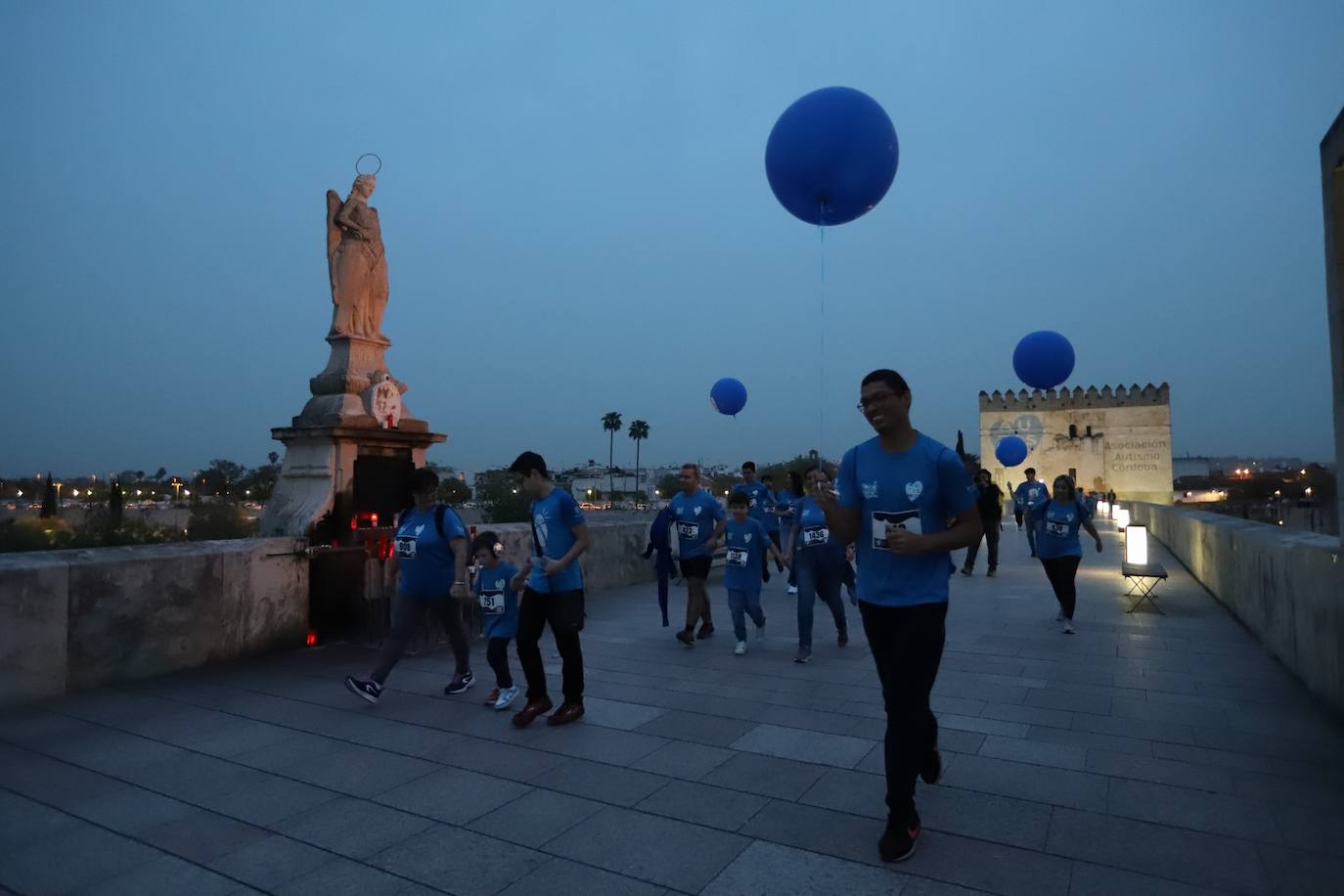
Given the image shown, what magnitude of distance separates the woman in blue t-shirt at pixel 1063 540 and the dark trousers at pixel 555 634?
17.8 ft

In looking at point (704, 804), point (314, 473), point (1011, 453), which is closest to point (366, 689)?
point (704, 804)

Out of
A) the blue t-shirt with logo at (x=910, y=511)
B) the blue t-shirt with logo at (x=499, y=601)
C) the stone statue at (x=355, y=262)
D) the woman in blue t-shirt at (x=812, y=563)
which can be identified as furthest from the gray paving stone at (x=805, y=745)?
the stone statue at (x=355, y=262)

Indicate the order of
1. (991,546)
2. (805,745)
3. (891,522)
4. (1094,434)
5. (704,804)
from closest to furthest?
(891,522)
(704,804)
(805,745)
(991,546)
(1094,434)

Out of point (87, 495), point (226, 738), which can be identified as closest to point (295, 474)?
point (226, 738)

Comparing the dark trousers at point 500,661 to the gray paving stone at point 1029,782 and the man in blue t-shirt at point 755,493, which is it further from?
the man in blue t-shirt at point 755,493

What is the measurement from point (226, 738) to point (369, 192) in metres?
6.86

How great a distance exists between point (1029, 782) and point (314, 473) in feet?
23.4

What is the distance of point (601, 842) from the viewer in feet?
11.1

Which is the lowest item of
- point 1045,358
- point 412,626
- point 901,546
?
point 412,626

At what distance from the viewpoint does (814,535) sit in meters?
7.20

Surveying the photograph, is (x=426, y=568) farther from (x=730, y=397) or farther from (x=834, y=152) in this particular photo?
(x=730, y=397)

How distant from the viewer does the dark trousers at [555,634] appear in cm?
514

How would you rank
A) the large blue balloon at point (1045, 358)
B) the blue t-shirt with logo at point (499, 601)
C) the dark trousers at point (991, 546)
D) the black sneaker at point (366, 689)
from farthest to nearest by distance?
the large blue balloon at point (1045, 358)
the dark trousers at point (991, 546)
the blue t-shirt with logo at point (499, 601)
the black sneaker at point (366, 689)

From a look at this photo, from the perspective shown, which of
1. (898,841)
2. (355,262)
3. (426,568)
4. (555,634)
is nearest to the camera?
(898,841)
